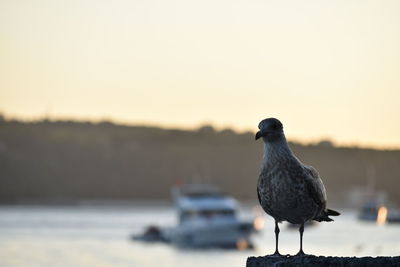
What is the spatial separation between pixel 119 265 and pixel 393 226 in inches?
3824

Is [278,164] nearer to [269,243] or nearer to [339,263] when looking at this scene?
[339,263]

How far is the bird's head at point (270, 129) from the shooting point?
802 cm

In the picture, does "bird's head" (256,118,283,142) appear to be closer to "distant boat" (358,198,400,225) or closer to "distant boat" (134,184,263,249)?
"distant boat" (134,184,263,249)

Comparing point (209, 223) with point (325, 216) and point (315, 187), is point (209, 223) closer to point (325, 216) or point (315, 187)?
point (325, 216)

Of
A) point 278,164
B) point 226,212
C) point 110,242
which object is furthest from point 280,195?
point 110,242

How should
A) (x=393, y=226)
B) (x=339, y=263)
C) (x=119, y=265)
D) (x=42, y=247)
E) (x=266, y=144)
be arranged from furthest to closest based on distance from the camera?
(x=393, y=226) → (x=42, y=247) → (x=119, y=265) → (x=266, y=144) → (x=339, y=263)

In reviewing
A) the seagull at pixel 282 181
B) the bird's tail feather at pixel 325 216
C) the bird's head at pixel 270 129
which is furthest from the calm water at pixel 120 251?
the bird's head at pixel 270 129

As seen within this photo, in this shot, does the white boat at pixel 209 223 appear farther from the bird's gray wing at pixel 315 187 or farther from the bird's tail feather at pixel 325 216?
the bird's gray wing at pixel 315 187

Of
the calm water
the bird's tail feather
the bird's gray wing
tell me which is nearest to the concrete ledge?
the bird's gray wing

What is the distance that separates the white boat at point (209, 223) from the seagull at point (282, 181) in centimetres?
7098

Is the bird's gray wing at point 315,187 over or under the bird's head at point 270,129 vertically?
under

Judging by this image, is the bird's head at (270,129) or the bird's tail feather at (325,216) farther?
the bird's tail feather at (325,216)

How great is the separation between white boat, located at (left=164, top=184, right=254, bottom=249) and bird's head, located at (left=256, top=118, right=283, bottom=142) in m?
71.2

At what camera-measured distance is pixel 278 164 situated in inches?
319
